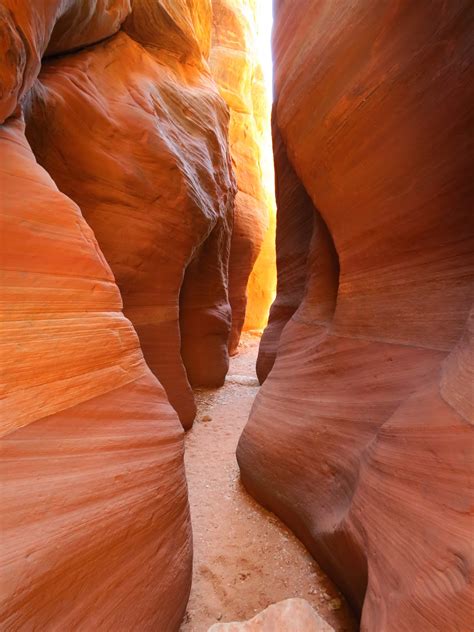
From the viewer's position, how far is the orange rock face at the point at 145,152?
316 cm

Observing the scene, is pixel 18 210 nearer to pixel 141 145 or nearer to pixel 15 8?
pixel 15 8

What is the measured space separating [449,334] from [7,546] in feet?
7.33

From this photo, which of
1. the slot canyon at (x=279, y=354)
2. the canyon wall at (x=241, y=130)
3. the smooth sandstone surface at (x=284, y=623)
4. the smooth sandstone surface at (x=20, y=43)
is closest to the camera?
the slot canyon at (x=279, y=354)

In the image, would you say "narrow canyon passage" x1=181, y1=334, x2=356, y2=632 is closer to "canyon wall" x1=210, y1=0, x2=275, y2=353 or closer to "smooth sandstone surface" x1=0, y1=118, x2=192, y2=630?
"smooth sandstone surface" x1=0, y1=118, x2=192, y2=630

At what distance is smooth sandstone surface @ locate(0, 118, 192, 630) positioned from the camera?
1.09 m

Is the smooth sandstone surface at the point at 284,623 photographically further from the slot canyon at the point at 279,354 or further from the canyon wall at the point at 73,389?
the canyon wall at the point at 73,389

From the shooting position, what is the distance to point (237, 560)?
2236 mm

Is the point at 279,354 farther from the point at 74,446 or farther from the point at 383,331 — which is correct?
the point at 74,446

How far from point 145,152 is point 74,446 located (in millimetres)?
3411

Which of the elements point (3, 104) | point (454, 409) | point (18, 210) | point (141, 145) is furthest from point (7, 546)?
point (141, 145)

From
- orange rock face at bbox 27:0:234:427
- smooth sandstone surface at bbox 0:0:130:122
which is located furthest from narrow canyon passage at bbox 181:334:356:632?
smooth sandstone surface at bbox 0:0:130:122

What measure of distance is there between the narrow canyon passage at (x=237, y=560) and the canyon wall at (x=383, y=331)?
0.13 m

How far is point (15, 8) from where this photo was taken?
162 cm

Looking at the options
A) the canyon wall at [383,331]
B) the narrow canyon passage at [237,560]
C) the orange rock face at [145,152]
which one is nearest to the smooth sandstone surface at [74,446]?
the narrow canyon passage at [237,560]
